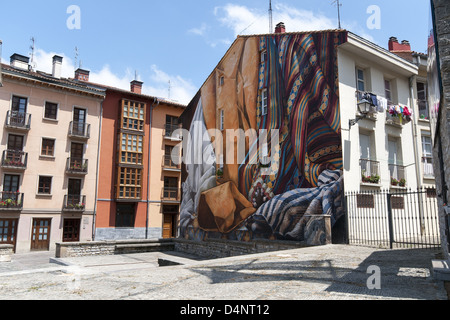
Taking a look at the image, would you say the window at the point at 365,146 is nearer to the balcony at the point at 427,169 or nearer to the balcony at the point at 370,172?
the balcony at the point at 370,172

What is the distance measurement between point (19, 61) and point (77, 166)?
10489 millimetres

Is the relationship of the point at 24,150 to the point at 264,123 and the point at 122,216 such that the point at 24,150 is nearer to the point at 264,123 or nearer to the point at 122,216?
the point at 122,216

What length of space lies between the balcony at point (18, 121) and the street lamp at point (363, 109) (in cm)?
2438

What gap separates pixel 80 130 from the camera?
29.8 m

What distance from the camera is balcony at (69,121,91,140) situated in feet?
96.1

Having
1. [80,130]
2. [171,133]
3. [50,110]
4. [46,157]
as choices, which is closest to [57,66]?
[50,110]

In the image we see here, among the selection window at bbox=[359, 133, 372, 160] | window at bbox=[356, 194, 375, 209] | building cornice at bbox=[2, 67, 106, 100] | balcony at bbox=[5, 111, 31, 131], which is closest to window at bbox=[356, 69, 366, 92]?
window at bbox=[359, 133, 372, 160]

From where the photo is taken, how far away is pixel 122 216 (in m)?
31.3

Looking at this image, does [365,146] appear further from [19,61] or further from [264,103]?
[19,61]

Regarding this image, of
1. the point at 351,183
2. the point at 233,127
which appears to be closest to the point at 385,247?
the point at 351,183

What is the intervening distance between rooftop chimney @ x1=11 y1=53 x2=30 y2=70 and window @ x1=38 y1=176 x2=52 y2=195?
33.1 feet

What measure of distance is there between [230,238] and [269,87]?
28.2 ft

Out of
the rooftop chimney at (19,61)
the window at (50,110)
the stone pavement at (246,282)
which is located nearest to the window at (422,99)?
the stone pavement at (246,282)

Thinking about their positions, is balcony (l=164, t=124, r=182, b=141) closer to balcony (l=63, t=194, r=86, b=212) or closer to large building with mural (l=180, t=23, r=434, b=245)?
balcony (l=63, t=194, r=86, b=212)
